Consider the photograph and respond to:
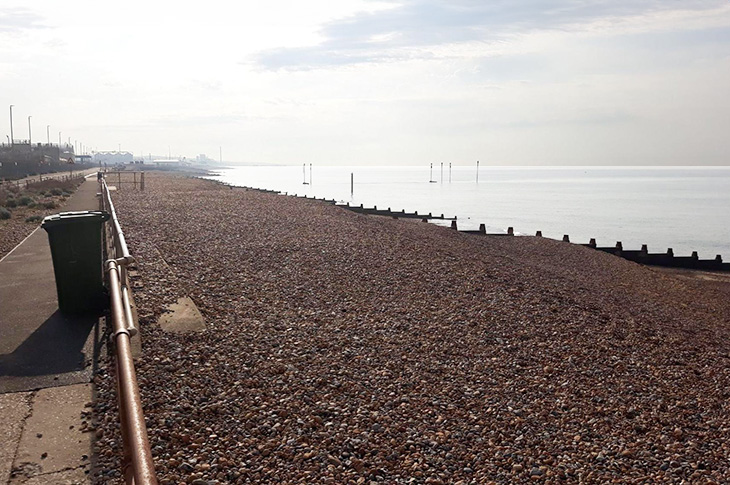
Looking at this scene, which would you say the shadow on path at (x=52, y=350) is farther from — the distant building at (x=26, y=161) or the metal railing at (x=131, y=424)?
the distant building at (x=26, y=161)

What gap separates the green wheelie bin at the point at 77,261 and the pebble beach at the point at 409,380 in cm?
Result: 74

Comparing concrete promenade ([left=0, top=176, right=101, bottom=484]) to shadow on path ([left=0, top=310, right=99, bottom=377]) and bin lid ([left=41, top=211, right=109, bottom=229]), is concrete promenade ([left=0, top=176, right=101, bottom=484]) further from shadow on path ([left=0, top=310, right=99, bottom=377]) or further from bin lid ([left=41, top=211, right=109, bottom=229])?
bin lid ([left=41, top=211, right=109, bottom=229])

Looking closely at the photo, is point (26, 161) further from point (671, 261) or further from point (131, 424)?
point (131, 424)

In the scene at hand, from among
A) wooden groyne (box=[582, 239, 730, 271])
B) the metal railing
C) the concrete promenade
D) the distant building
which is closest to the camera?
the metal railing

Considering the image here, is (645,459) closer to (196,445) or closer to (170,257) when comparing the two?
(196,445)

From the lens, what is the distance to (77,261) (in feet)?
23.3

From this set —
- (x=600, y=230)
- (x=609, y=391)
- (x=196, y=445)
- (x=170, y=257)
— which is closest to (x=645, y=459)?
(x=609, y=391)

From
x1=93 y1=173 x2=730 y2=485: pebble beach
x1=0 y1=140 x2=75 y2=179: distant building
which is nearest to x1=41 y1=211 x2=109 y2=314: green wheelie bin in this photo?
x1=93 y1=173 x2=730 y2=485: pebble beach

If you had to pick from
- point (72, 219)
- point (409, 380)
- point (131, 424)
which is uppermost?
point (72, 219)

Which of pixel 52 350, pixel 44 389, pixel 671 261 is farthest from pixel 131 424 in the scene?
pixel 671 261

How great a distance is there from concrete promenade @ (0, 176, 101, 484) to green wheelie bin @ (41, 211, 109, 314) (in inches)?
9.0

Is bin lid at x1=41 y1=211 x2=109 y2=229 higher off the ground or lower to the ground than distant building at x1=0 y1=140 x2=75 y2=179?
lower

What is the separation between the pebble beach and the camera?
523 cm

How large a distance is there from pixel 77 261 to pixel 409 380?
4000mm
